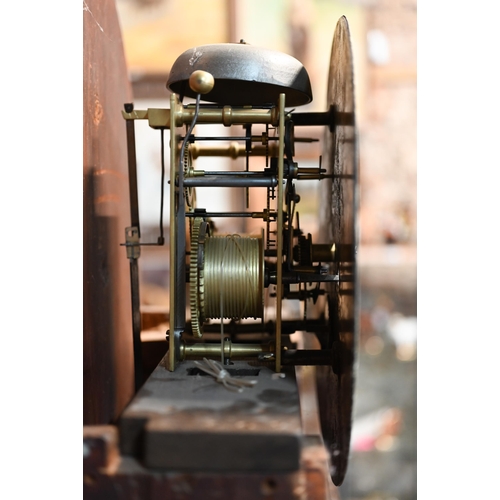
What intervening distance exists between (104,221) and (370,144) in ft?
5.13

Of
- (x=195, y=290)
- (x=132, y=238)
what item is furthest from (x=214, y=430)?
(x=132, y=238)

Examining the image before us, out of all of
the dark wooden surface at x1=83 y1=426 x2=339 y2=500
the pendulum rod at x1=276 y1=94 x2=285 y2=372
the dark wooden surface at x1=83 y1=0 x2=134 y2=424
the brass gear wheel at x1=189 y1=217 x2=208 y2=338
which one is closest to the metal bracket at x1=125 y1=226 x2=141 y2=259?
the dark wooden surface at x1=83 y1=0 x2=134 y2=424

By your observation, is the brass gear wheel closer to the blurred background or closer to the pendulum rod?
the pendulum rod

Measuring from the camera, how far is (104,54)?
2428 mm

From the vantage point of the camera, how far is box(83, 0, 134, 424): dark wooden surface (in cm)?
222

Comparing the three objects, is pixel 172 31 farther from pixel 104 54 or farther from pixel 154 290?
pixel 154 290

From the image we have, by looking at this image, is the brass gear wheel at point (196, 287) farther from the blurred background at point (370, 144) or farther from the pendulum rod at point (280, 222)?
the blurred background at point (370, 144)

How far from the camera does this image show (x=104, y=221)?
2.45 m

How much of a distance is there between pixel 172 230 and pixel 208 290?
0.24 metres

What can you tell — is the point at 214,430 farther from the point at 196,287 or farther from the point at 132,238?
the point at 132,238

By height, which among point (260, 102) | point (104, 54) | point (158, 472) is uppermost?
point (104, 54)

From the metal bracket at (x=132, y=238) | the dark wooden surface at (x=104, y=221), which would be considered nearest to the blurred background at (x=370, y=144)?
the dark wooden surface at (x=104, y=221)
